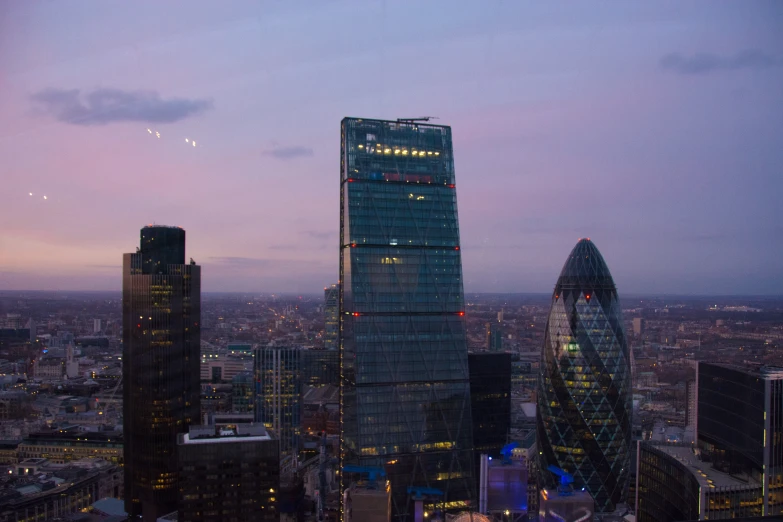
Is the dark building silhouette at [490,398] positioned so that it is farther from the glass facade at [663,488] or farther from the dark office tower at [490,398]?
the glass facade at [663,488]

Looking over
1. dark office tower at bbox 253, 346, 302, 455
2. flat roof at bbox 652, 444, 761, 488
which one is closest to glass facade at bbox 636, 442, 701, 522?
flat roof at bbox 652, 444, 761, 488

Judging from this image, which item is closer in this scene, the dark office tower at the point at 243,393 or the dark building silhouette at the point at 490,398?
the dark building silhouette at the point at 490,398

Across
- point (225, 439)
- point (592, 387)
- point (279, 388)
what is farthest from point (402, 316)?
point (279, 388)

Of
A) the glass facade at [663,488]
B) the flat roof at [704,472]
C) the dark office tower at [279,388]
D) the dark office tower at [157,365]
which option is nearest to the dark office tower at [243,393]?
the dark office tower at [279,388]

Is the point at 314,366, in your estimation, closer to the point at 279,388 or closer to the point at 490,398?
the point at 279,388

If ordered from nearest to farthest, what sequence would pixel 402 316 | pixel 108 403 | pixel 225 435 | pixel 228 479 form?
pixel 228 479
pixel 225 435
pixel 402 316
pixel 108 403

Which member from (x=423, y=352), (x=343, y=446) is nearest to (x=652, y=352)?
(x=423, y=352)

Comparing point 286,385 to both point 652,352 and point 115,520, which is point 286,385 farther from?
point 652,352
